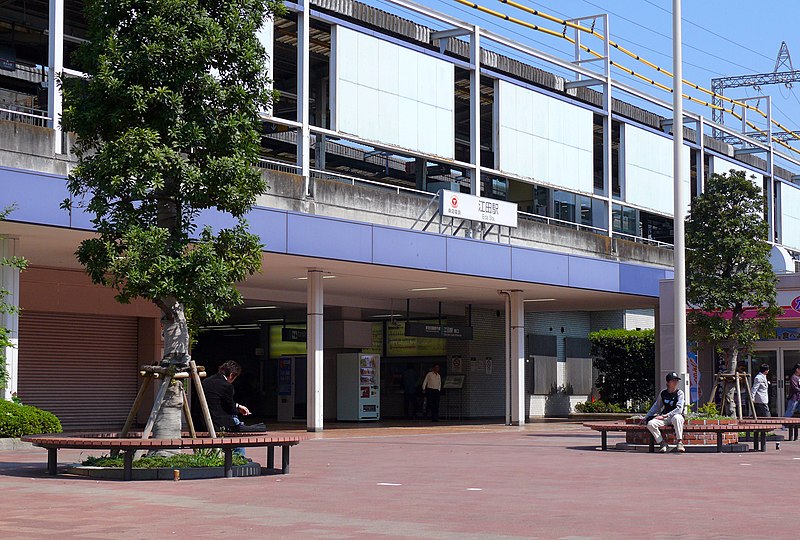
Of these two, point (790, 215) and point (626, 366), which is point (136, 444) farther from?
point (790, 215)

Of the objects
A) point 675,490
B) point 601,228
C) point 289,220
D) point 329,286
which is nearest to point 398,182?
point 329,286

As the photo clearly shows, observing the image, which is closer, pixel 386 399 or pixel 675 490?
pixel 675 490

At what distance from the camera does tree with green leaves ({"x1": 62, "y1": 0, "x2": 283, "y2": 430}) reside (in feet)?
44.1

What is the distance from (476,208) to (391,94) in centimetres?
340

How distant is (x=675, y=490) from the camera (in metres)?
12.0

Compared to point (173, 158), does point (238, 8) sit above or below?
above

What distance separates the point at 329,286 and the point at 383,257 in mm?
5929

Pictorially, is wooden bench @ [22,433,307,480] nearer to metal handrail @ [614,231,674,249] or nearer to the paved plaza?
the paved plaza

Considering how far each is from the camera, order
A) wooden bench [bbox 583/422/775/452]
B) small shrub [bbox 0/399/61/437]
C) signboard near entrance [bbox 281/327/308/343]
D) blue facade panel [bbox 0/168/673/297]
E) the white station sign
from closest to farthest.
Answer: blue facade panel [bbox 0/168/673/297] → wooden bench [bbox 583/422/775/452] → small shrub [bbox 0/399/61/437] → the white station sign → signboard near entrance [bbox 281/327/308/343]

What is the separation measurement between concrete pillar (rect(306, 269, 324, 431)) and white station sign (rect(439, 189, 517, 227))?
341cm

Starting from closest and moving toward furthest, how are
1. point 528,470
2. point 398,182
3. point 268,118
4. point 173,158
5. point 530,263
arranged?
point 173,158 < point 528,470 < point 268,118 < point 530,263 < point 398,182

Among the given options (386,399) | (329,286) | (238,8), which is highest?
(238,8)

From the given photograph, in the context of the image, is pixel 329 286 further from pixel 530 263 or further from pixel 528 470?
pixel 528 470

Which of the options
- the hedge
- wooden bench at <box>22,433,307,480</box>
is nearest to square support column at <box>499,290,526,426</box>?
the hedge
